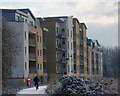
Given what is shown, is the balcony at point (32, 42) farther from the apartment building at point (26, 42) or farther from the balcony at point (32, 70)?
the balcony at point (32, 70)

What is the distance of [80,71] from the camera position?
233ft

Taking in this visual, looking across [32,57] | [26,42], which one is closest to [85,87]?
[26,42]

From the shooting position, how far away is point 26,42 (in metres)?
→ 46.9

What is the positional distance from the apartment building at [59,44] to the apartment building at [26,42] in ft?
17.3

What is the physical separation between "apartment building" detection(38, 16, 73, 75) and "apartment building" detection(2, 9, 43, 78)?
5260 mm

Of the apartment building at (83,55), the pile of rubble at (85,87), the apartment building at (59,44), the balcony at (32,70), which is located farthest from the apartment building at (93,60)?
the pile of rubble at (85,87)

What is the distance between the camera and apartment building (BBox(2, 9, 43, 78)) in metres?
44.8

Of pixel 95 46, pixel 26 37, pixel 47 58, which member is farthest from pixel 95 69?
pixel 26 37

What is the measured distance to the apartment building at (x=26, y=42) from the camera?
147 ft

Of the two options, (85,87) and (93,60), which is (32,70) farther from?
(93,60)

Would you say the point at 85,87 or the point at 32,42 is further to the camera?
the point at 32,42

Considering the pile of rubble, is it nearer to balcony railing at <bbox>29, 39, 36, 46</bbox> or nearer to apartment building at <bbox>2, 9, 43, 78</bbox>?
apartment building at <bbox>2, 9, 43, 78</bbox>

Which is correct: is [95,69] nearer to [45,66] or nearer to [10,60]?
[45,66]

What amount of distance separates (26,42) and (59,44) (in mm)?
15726
